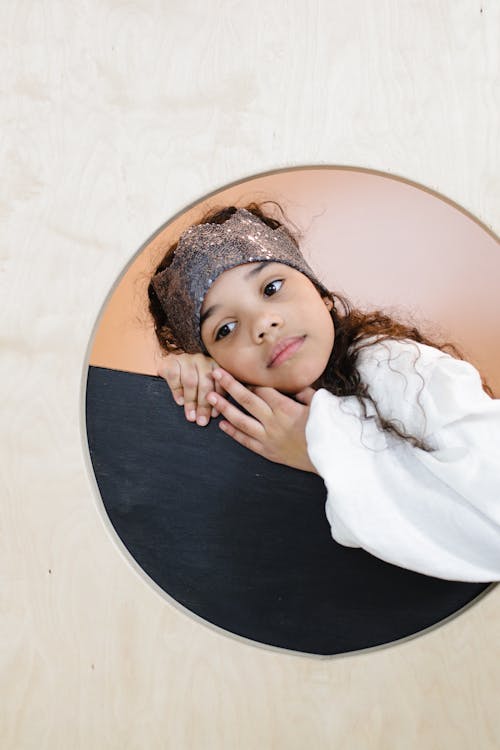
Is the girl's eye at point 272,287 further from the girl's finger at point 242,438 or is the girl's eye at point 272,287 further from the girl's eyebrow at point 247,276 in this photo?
the girl's finger at point 242,438

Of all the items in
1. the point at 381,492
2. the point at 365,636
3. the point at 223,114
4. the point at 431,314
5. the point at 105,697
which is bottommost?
the point at 105,697

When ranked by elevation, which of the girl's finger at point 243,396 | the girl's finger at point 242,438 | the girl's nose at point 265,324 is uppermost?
the girl's nose at point 265,324

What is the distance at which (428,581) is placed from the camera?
2.45 ft

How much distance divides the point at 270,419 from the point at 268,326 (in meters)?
0.08

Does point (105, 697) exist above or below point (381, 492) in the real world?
below

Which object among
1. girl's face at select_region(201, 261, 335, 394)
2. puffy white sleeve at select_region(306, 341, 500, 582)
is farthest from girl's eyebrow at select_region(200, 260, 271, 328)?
puffy white sleeve at select_region(306, 341, 500, 582)

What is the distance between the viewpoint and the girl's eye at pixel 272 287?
713 mm

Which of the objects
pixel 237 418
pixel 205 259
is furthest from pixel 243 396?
pixel 205 259

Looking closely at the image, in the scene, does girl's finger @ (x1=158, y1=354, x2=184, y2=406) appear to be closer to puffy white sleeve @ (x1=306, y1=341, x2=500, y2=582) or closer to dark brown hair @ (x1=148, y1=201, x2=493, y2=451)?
dark brown hair @ (x1=148, y1=201, x2=493, y2=451)

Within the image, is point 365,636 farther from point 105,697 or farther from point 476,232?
point 476,232

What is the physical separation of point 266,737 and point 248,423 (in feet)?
0.98

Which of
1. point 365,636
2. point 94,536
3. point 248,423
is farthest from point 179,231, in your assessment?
point 365,636

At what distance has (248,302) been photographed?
0.71 metres

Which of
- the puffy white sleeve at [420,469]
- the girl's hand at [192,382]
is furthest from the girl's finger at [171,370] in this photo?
the puffy white sleeve at [420,469]
